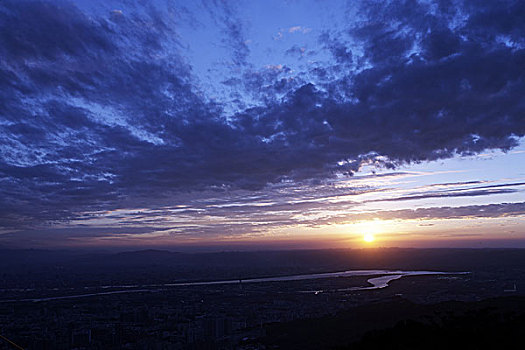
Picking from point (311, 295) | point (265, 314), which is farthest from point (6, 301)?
point (311, 295)

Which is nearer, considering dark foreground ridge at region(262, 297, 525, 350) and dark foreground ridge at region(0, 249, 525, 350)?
dark foreground ridge at region(262, 297, 525, 350)

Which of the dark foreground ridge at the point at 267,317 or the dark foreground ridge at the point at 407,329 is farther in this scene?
the dark foreground ridge at the point at 267,317

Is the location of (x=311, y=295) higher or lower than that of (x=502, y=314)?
lower

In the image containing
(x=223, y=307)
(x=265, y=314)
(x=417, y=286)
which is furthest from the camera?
(x=417, y=286)

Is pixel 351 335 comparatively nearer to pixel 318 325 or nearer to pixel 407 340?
pixel 318 325

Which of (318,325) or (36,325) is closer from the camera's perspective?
(318,325)

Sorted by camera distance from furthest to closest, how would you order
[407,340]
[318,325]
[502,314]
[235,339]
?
[318,325]
[235,339]
[502,314]
[407,340]

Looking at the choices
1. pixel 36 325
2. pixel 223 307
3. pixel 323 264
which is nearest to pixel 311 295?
pixel 223 307

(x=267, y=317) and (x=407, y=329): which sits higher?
(x=407, y=329)

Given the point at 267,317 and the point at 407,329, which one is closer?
the point at 407,329
